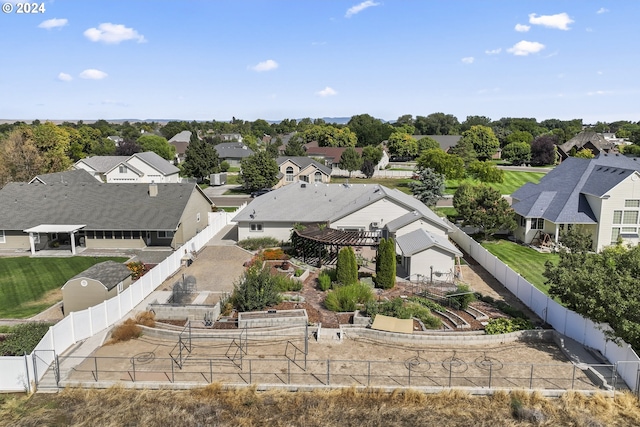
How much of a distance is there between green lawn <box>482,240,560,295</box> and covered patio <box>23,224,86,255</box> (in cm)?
3524

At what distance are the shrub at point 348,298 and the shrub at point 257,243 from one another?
14.5m

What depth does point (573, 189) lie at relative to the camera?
146 ft

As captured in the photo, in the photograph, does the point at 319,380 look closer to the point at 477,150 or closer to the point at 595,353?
the point at 595,353

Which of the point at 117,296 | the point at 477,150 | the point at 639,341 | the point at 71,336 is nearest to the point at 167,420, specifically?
the point at 71,336

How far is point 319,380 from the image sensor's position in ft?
64.0

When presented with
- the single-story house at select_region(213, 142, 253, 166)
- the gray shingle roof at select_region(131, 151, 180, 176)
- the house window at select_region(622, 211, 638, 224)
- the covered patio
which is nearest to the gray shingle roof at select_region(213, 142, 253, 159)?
the single-story house at select_region(213, 142, 253, 166)

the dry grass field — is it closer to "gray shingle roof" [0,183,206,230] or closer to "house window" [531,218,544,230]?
"gray shingle roof" [0,183,206,230]

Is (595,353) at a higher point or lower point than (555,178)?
lower

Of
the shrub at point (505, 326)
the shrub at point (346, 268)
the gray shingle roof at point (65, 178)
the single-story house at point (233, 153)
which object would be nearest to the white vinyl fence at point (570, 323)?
the shrub at point (505, 326)

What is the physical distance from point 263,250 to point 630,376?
27466mm

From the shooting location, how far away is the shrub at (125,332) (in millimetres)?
23141

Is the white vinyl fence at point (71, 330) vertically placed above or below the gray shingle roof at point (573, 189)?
below

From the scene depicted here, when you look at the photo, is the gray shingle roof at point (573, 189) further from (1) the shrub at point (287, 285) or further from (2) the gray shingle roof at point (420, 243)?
(1) the shrub at point (287, 285)

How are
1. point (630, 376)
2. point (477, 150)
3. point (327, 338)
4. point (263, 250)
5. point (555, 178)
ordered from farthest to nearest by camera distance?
1. point (477, 150)
2. point (555, 178)
3. point (263, 250)
4. point (327, 338)
5. point (630, 376)
